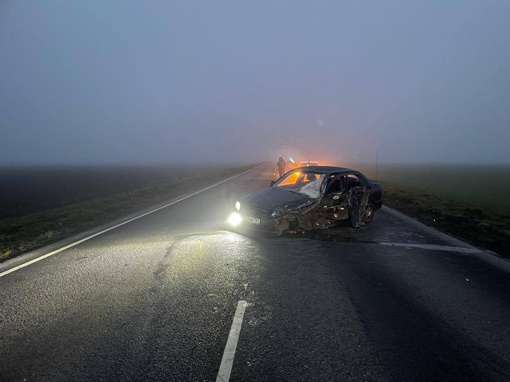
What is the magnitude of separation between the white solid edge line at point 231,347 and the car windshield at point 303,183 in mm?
4633

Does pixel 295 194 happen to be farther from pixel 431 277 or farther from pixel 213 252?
pixel 431 277

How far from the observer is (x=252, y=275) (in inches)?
194

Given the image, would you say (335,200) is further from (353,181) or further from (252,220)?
(252,220)

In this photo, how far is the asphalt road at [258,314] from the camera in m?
2.77

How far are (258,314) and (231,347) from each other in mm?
734

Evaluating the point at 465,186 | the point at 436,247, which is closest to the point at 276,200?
the point at 436,247

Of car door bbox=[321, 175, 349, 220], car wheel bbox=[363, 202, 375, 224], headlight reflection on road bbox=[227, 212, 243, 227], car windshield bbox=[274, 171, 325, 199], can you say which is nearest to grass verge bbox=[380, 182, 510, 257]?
car wheel bbox=[363, 202, 375, 224]

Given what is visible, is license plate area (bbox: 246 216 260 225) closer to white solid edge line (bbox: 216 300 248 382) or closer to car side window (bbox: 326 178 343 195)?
car side window (bbox: 326 178 343 195)

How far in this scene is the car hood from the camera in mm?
7461

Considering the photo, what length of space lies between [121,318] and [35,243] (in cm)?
527

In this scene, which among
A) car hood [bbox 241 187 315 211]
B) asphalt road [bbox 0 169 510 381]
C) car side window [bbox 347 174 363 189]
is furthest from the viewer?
car side window [bbox 347 174 363 189]

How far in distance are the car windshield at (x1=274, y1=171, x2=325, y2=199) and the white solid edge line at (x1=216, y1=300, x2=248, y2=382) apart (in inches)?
182

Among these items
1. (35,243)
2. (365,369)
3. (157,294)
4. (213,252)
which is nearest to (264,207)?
(213,252)

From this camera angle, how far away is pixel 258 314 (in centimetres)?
369
